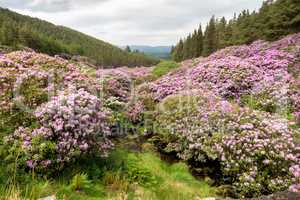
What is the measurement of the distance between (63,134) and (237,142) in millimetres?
3848

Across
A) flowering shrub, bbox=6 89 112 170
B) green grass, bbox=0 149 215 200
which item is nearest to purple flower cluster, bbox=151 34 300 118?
green grass, bbox=0 149 215 200

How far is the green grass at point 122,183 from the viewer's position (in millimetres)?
4711

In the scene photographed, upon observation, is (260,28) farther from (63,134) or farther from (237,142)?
(63,134)

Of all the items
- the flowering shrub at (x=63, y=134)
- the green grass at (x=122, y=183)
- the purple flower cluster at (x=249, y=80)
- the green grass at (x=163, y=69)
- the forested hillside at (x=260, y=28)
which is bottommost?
the green grass at (x=122, y=183)

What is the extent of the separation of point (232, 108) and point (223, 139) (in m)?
1.43

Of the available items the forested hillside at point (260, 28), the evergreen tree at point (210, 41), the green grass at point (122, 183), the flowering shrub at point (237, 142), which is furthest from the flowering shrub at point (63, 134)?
the evergreen tree at point (210, 41)

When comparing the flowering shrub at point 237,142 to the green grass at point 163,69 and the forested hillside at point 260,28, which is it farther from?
the forested hillside at point 260,28

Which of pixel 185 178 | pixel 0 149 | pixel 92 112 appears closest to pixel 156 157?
pixel 185 178

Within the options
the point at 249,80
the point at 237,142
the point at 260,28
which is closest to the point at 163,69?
the point at 249,80

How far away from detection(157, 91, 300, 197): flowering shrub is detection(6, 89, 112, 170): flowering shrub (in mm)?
2448

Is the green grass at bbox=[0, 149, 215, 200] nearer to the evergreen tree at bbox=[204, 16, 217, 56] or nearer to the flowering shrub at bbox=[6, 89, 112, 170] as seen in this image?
the flowering shrub at bbox=[6, 89, 112, 170]

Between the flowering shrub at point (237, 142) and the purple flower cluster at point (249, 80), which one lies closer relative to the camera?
the flowering shrub at point (237, 142)

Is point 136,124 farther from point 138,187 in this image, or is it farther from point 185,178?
point 138,187

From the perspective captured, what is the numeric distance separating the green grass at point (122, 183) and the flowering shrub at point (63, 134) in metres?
0.34
